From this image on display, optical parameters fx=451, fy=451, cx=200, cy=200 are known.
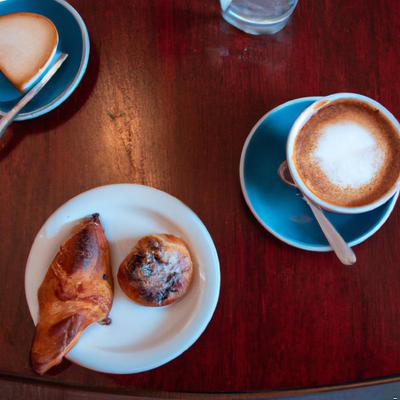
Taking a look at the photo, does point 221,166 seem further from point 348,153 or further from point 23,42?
point 23,42

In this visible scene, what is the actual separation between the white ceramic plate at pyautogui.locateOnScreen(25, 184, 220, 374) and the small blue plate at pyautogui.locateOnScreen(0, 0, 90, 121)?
0.21 metres

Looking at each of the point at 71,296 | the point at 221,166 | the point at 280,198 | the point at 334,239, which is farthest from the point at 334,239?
the point at 71,296

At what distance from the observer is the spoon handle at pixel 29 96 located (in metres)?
0.89

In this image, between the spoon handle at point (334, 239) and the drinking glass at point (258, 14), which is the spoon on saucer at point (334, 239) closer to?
the spoon handle at point (334, 239)

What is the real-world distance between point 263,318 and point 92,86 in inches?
23.6

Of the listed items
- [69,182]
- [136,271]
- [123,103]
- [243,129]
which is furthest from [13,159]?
[243,129]

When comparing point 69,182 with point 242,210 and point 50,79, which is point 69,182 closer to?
point 50,79

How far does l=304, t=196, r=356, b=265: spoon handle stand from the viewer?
2.66 feet

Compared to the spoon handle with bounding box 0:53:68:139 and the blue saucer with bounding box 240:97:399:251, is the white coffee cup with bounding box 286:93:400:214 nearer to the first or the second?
the blue saucer with bounding box 240:97:399:251

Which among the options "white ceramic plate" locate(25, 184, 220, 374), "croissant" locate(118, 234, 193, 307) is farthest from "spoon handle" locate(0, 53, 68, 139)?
"croissant" locate(118, 234, 193, 307)

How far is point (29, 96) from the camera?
91 cm

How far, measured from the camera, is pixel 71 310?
83 centimetres

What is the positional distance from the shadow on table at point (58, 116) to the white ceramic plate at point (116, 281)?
0.60 ft

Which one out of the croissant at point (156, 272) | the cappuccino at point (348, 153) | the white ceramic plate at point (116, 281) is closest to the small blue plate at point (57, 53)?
the white ceramic plate at point (116, 281)
